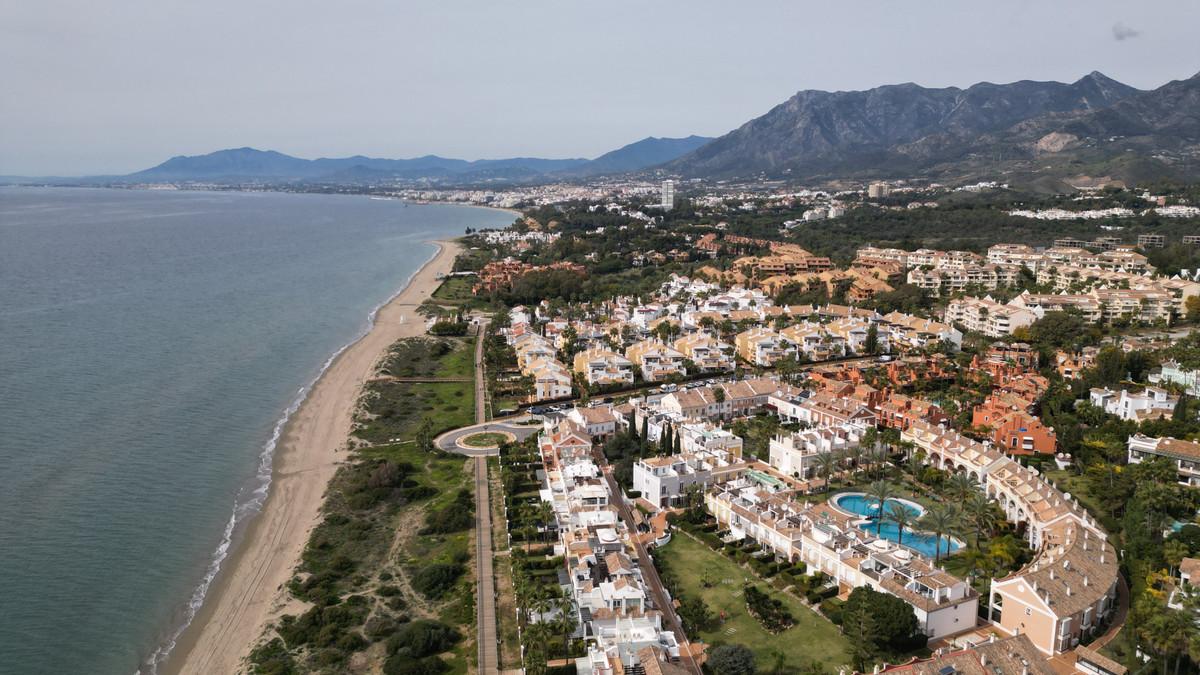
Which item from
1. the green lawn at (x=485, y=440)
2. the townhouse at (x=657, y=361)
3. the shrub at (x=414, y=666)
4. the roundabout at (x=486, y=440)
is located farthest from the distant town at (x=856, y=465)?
the shrub at (x=414, y=666)

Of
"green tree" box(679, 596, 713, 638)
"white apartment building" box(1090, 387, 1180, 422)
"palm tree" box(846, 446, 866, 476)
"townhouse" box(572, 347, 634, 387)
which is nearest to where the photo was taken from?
"green tree" box(679, 596, 713, 638)

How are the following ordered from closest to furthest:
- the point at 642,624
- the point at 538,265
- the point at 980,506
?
the point at 642,624, the point at 980,506, the point at 538,265

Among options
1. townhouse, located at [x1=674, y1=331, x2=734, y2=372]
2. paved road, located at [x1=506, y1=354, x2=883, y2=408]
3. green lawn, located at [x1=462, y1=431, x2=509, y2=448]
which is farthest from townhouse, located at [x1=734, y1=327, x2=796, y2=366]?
green lawn, located at [x1=462, y1=431, x2=509, y2=448]

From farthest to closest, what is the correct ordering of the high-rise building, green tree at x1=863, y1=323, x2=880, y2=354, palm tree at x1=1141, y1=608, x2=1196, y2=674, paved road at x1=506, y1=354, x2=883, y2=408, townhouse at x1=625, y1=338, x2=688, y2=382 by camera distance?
the high-rise building, green tree at x1=863, y1=323, x2=880, y2=354, townhouse at x1=625, y1=338, x2=688, y2=382, paved road at x1=506, y1=354, x2=883, y2=408, palm tree at x1=1141, y1=608, x2=1196, y2=674

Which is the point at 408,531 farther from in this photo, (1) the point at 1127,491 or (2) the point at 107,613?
(1) the point at 1127,491

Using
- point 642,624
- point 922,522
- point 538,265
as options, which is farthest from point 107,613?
point 538,265

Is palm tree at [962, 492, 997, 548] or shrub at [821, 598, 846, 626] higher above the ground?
palm tree at [962, 492, 997, 548]

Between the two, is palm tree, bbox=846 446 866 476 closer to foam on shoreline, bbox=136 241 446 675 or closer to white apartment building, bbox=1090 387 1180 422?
white apartment building, bbox=1090 387 1180 422
